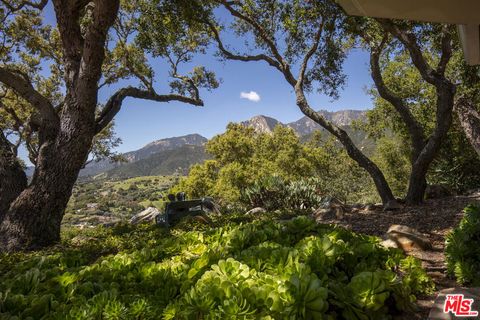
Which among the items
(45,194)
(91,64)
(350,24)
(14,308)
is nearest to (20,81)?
(91,64)

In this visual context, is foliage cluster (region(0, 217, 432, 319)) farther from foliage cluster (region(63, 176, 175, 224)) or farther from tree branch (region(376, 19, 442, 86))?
foliage cluster (region(63, 176, 175, 224))

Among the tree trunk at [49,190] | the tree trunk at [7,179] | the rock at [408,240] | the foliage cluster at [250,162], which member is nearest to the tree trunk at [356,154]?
the rock at [408,240]

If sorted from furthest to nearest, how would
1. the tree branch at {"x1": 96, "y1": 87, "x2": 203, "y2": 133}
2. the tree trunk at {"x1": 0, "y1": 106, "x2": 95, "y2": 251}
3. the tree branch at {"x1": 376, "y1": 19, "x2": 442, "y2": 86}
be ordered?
the tree branch at {"x1": 376, "y1": 19, "x2": 442, "y2": 86} < the tree branch at {"x1": 96, "y1": 87, "x2": 203, "y2": 133} < the tree trunk at {"x1": 0, "y1": 106, "x2": 95, "y2": 251}

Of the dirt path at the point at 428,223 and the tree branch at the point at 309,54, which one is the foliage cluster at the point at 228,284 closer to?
the dirt path at the point at 428,223

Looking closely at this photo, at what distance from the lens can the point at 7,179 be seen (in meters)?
8.13

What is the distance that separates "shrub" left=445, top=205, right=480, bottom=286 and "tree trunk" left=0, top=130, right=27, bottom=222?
9226mm

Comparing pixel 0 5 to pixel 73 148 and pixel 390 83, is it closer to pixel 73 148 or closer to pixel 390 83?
pixel 73 148

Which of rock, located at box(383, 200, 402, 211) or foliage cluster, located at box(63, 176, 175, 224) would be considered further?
foliage cluster, located at box(63, 176, 175, 224)

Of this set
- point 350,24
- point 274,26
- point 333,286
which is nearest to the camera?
point 333,286

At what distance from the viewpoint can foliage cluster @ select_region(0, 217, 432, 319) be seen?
5.98ft

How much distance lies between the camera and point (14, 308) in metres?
1.90

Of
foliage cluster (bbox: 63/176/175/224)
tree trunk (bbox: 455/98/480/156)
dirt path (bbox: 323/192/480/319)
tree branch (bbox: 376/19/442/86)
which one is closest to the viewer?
dirt path (bbox: 323/192/480/319)

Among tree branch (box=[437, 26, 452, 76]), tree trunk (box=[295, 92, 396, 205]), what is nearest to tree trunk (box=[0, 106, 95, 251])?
tree trunk (box=[295, 92, 396, 205])

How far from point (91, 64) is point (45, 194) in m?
3.16
